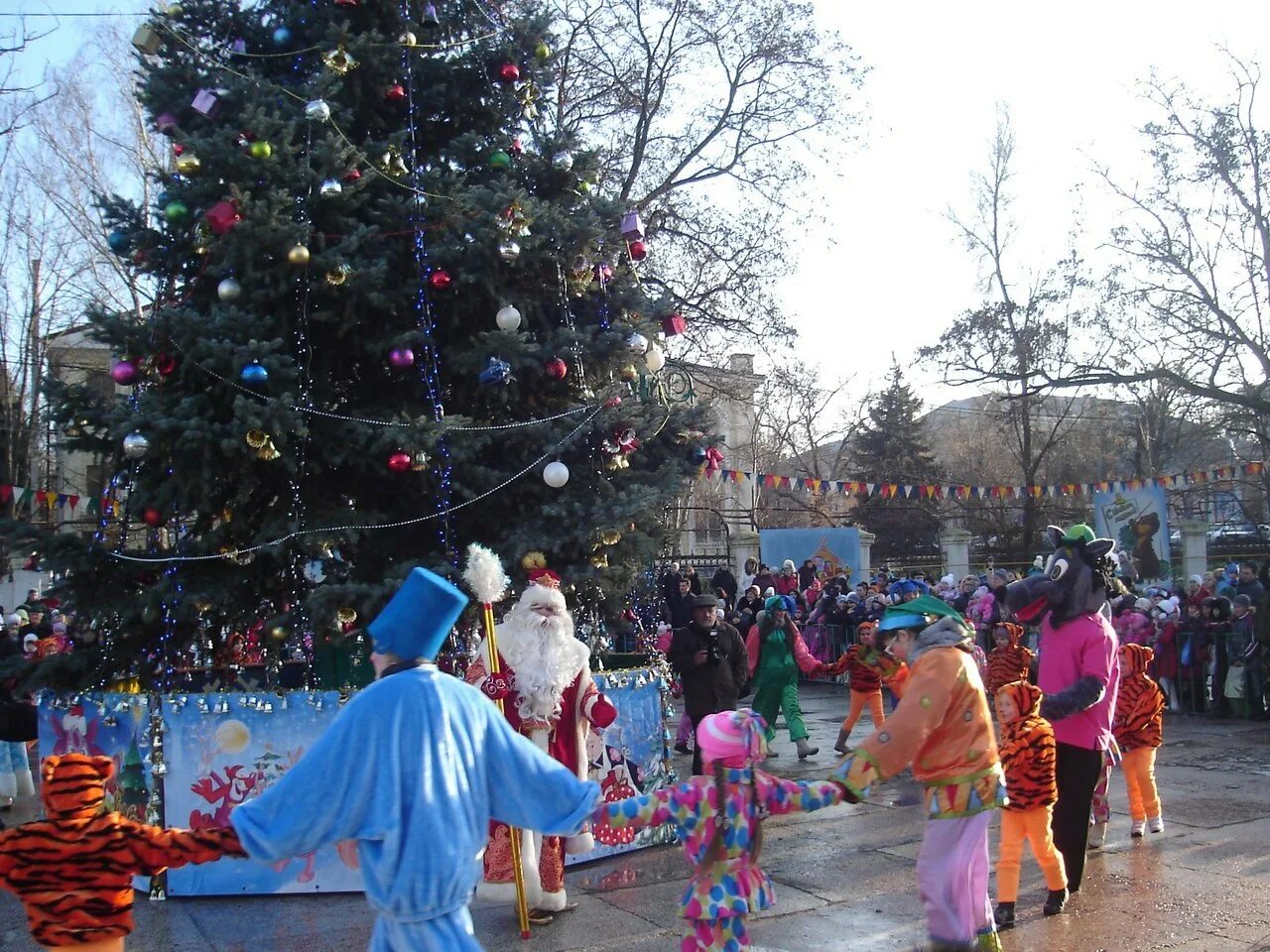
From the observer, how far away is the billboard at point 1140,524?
23.2 metres

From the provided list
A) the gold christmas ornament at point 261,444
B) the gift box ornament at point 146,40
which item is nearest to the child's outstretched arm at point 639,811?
the gold christmas ornament at point 261,444

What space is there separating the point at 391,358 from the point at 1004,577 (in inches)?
466

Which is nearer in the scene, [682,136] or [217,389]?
[217,389]

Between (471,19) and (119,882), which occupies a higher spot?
(471,19)

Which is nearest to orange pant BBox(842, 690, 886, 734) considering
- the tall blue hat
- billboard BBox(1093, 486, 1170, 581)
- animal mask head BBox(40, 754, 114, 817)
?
A: the tall blue hat

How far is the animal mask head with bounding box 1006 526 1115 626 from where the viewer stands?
629cm

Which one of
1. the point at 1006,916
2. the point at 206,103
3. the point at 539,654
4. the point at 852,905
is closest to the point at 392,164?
the point at 206,103

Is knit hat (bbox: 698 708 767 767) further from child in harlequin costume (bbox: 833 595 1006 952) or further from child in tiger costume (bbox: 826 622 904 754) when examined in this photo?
child in tiger costume (bbox: 826 622 904 754)

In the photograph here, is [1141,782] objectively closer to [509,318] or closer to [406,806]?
[509,318]

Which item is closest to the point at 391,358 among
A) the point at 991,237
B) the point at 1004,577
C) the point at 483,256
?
the point at 483,256

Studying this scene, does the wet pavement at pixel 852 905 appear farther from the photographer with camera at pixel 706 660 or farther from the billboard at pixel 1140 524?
the billboard at pixel 1140 524

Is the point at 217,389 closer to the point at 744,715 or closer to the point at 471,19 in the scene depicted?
the point at 471,19

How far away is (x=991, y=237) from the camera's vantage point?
31.6m

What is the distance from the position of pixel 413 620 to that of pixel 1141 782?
588 centimetres
